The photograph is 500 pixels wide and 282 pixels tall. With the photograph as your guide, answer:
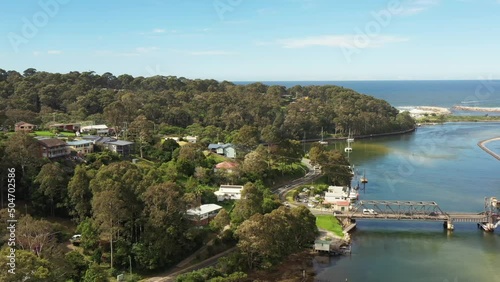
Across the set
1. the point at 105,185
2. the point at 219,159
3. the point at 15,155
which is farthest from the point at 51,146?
the point at 219,159

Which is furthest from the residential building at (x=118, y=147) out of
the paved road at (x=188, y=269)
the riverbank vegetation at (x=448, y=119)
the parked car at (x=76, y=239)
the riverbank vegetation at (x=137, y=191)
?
the riverbank vegetation at (x=448, y=119)

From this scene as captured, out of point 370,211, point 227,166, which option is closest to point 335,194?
point 370,211

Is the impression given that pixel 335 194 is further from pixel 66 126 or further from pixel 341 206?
pixel 66 126

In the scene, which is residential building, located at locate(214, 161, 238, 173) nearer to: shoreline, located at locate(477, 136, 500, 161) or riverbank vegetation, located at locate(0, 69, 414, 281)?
riverbank vegetation, located at locate(0, 69, 414, 281)

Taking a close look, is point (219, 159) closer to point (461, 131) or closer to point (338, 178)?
point (338, 178)

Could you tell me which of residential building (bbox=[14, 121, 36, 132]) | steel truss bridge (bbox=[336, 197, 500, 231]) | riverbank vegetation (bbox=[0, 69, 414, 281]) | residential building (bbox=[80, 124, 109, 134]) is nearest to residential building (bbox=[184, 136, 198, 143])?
riverbank vegetation (bbox=[0, 69, 414, 281])

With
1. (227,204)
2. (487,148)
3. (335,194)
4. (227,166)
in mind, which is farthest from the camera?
(487,148)

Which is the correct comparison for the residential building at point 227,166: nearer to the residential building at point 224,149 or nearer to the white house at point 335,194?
the residential building at point 224,149
